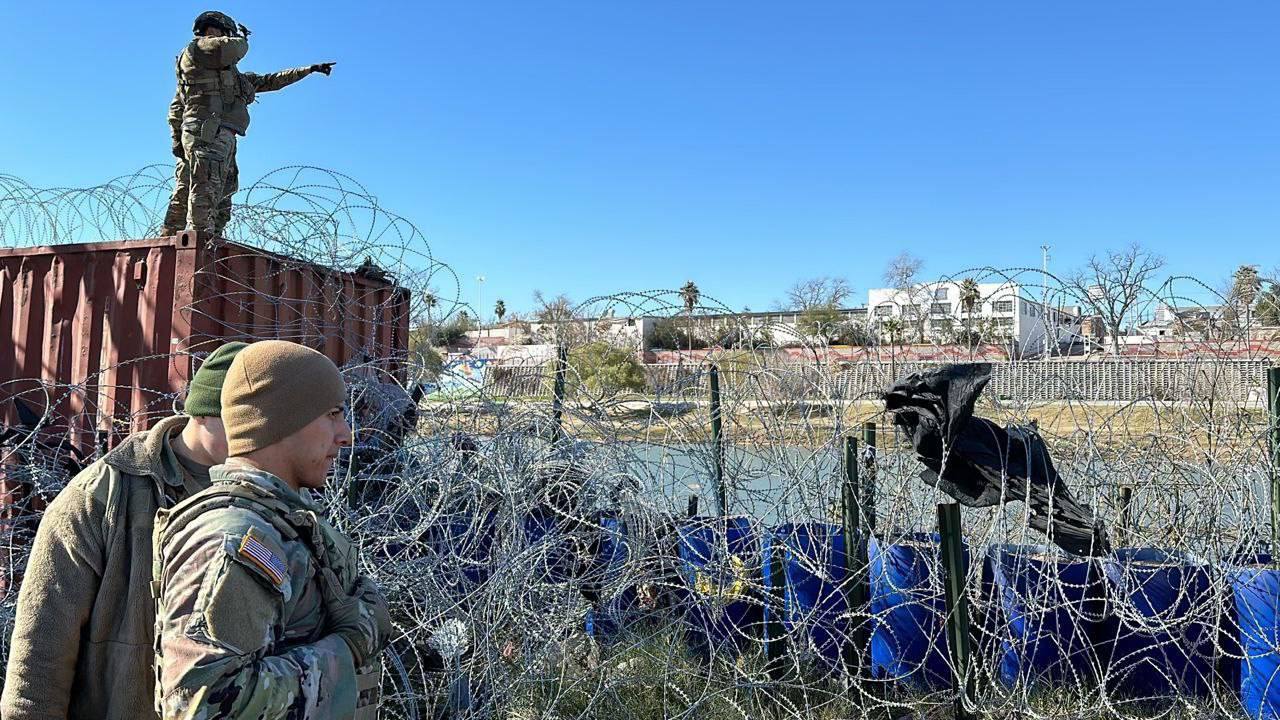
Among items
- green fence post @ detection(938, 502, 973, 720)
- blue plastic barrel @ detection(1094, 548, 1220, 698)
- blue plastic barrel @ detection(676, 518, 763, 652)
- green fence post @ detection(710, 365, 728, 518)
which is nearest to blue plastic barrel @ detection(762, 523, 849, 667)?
blue plastic barrel @ detection(676, 518, 763, 652)

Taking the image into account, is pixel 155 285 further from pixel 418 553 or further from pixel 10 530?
pixel 418 553

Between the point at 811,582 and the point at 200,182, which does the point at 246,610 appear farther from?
the point at 200,182

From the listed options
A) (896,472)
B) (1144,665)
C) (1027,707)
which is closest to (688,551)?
(896,472)

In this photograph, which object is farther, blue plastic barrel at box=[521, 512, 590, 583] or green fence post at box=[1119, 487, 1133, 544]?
green fence post at box=[1119, 487, 1133, 544]

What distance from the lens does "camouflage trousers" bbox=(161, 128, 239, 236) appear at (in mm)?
5449

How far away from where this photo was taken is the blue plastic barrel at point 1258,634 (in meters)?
3.11

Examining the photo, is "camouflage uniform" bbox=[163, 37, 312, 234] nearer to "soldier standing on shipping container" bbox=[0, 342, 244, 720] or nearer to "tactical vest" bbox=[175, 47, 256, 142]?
"tactical vest" bbox=[175, 47, 256, 142]

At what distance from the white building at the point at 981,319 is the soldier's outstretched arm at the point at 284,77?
14.0 feet

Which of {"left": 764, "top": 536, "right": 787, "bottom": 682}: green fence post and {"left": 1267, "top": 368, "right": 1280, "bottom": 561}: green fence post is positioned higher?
{"left": 1267, "top": 368, "right": 1280, "bottom": 561}: green fence post

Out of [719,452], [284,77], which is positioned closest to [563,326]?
[719,452]

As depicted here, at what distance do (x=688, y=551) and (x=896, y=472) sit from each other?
0.98m

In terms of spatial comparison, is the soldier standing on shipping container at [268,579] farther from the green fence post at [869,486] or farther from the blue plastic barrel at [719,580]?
the green fence post at [869,486]

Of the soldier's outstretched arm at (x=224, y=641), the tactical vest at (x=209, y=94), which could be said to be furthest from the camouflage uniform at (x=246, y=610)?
the tactical vest at (x=209, y=94)

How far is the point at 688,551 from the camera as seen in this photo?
3.82 m
